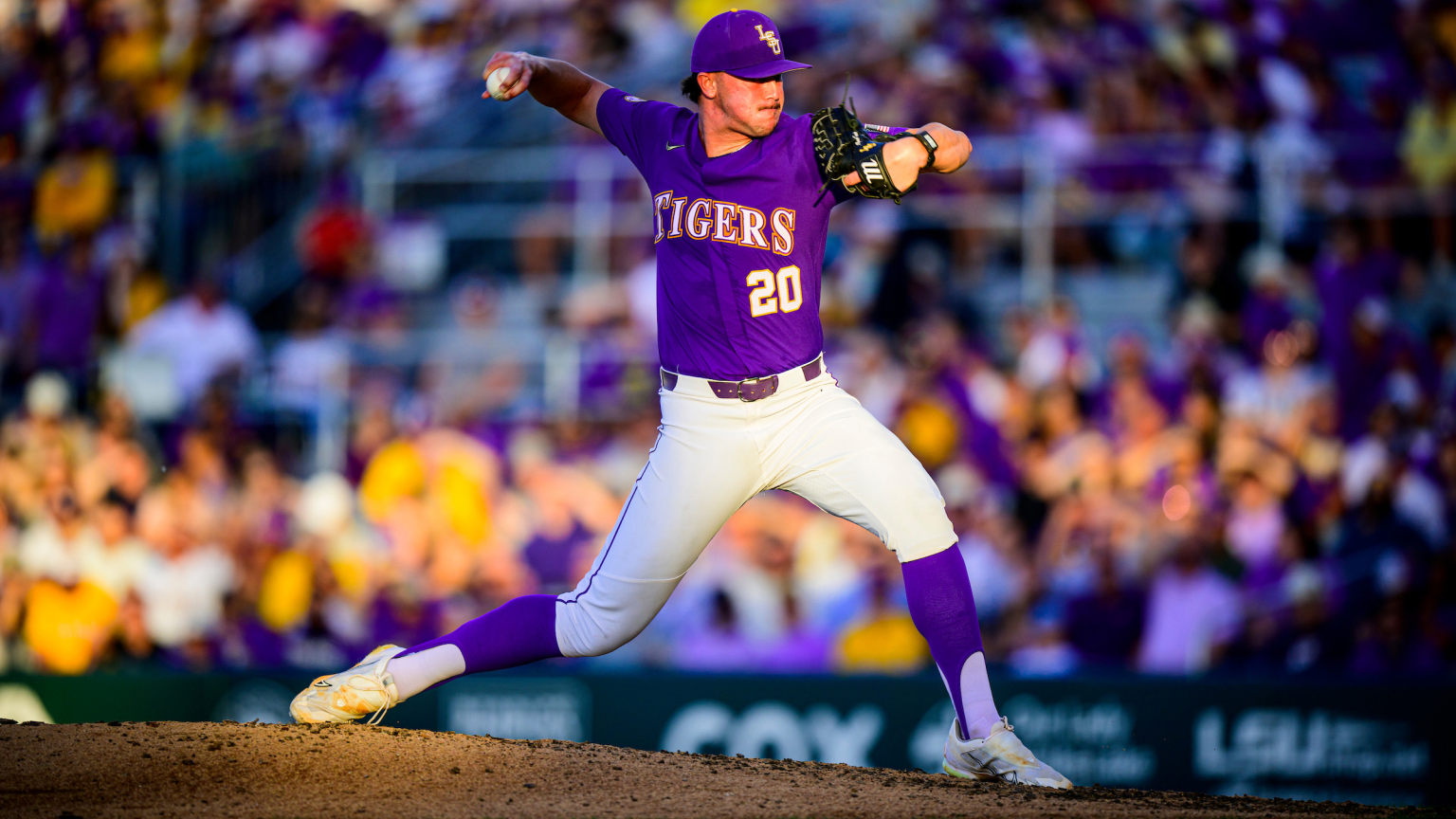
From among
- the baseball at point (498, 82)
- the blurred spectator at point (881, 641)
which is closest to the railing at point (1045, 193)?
the blurred spectator at point (881, 641)

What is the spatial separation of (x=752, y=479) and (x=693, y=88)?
117 centimetres

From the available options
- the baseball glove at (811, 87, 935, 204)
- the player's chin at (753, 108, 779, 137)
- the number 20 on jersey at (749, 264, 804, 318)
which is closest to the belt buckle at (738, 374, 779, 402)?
the number 20 on jersey at (749, 264, 804, 318)

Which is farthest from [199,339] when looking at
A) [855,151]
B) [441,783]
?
[855,151]

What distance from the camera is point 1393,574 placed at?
299 inches

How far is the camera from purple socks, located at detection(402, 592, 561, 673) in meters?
4.36

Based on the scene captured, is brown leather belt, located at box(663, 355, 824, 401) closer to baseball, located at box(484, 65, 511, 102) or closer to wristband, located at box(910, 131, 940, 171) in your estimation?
wristband, located at box(910, 131, 940, 171)

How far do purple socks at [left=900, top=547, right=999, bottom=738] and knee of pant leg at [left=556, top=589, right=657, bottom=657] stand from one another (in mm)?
796

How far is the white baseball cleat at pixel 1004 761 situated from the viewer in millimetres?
4129

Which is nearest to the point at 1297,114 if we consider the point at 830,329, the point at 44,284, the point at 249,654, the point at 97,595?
the point at 830,329

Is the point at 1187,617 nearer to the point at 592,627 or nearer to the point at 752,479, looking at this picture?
the point at 752,479

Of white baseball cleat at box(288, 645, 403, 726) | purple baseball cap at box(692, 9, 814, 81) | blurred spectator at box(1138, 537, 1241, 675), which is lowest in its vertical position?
blurred spectator at box(1138, 537, 1241, 675)

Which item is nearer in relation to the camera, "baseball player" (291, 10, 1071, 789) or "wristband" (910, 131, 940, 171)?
"wristband" (910, 131, 940, 171)

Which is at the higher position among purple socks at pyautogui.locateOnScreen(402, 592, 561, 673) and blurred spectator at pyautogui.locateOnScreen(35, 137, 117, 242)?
blurred spectator at pyautogui.locateOnScreen(35, 137, 117, 242)

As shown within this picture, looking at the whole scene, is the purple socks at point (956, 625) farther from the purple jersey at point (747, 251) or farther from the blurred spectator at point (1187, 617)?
the blurred spectator at point (1187, 617)
